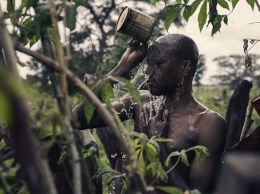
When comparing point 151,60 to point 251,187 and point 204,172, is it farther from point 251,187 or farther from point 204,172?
point 251,187

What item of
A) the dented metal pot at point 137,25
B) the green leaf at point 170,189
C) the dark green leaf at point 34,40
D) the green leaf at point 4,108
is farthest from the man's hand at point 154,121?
the green leaf at point 4,108

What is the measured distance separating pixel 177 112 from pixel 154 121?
0.43ft

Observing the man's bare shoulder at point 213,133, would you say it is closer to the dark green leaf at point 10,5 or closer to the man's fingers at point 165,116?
the man's fingers at point 165,116

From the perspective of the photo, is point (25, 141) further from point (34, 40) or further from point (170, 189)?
point (34, 40)

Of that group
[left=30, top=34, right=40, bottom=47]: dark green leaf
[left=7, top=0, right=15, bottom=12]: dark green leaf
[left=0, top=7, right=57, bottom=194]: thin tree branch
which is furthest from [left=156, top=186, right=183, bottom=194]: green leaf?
[left=30, top=34, right=40, bottom=47]: dark green leaf

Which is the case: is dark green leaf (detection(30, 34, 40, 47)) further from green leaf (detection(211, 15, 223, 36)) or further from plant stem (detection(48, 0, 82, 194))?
plant stem (detection(48, 0, 82, 194))

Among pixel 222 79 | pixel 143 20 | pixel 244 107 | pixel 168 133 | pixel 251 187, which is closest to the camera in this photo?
pixel 251 187

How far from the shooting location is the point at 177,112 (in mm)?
3357

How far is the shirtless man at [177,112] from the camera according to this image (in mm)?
3170

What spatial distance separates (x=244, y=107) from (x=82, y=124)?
112 centimetres

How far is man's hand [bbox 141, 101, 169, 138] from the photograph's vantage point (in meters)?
3.32

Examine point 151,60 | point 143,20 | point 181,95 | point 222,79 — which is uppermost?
point 143,20

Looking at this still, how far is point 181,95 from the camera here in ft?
11.1

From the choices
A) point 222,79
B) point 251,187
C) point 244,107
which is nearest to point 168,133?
point 244,107
